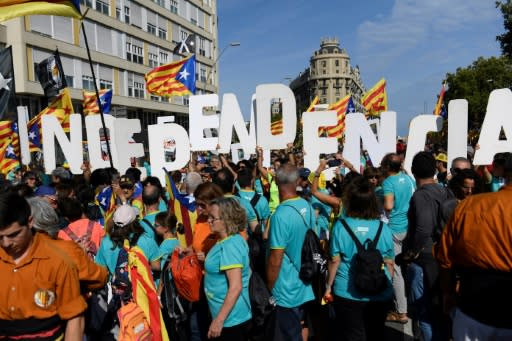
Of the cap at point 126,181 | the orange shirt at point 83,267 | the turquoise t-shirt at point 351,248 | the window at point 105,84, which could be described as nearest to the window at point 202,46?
the window at point 105,84

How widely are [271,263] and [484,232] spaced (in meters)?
1.65

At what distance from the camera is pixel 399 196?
516 centimetres

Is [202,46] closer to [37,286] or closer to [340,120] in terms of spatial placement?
[340,120]

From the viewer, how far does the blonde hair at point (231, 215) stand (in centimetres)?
321

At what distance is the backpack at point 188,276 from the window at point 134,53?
106 ft

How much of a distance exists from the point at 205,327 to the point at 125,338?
78 centimetres

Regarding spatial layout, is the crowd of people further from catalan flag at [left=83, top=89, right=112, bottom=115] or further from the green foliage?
the green foliage

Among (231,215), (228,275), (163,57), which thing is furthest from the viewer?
(163,57)

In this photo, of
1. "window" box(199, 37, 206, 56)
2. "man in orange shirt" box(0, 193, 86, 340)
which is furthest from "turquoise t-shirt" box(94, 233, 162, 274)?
"window" box(199, 37, 206, 56)

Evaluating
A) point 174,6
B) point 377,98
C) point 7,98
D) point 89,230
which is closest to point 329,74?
point 174,6

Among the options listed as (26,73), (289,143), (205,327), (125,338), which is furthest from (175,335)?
(26,73)

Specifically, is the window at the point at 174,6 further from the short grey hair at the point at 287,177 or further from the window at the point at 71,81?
the short grey hair at the point at 287,177

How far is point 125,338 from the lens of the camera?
3082 mm

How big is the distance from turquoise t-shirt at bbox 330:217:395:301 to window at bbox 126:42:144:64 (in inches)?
1283
